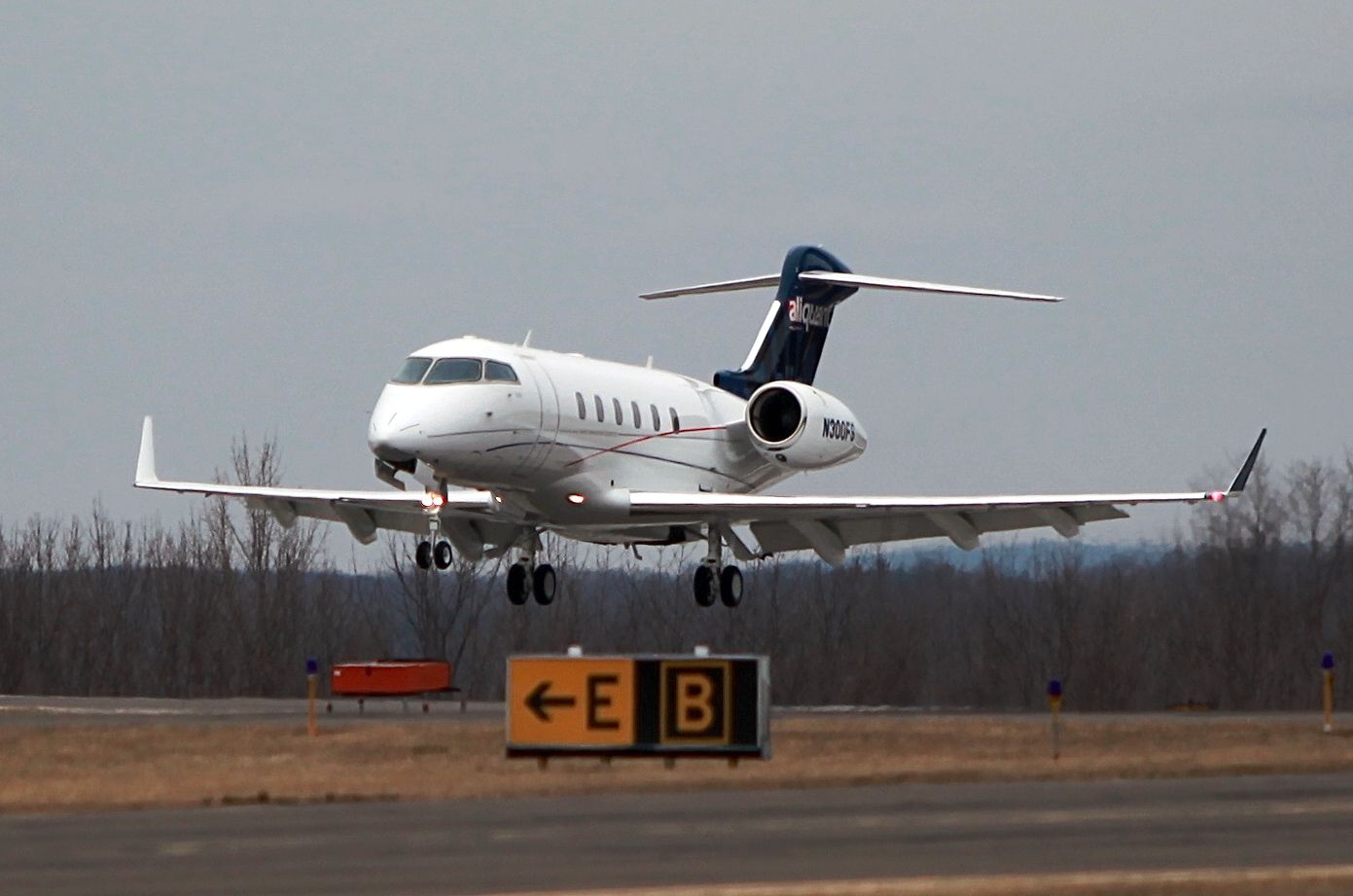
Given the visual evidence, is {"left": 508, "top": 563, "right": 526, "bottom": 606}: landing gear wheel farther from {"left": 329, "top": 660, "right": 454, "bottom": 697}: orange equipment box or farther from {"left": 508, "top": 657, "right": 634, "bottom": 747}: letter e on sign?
{"left": 508, "top": 657, "right": 634, "bottom": 747}: letter e on sign

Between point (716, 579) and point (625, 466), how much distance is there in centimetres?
364

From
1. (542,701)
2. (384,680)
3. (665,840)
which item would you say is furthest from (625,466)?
(665,840)

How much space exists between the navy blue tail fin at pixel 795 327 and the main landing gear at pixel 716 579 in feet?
13.6

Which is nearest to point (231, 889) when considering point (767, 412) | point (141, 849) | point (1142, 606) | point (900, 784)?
point (141, 849)

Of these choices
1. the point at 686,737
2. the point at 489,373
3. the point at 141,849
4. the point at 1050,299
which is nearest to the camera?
the point at 141,849

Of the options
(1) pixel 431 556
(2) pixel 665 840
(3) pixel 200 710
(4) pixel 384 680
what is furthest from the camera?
(4) pixel 384 680

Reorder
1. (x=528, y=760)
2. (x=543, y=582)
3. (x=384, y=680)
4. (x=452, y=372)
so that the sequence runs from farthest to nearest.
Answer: (x=384, y=680), (x=543, y=582), (x=452, y=372), (x=528, y=760)

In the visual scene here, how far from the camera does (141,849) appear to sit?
14617 mm

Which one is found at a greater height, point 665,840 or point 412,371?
point 412,371

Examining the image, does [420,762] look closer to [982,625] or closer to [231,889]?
[231,889]

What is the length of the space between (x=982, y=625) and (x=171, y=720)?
41909mm

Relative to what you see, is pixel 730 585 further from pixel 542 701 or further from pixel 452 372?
pixel 542 701

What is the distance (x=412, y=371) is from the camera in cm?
3003

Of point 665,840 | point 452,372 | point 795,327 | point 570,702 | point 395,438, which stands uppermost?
point 795,327
